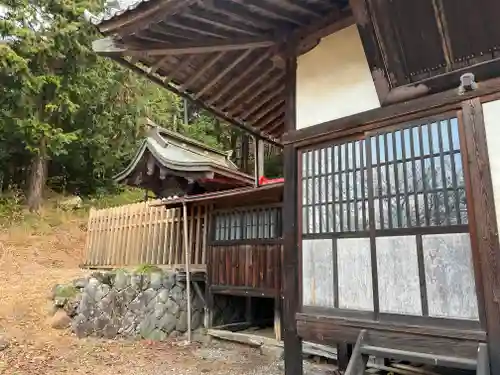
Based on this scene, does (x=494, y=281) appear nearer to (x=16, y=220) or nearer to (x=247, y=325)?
(x=247, y=325)

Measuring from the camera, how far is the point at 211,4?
13.6 ft

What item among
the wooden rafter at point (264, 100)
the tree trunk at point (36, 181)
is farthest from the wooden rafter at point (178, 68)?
the tree trunk at point (36, 181)

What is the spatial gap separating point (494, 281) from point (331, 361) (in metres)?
5.55

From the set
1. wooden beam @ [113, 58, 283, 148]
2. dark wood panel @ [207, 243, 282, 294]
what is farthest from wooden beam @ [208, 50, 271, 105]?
dark wood panel @ [207, 243, 282, 294]

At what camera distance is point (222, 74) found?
574cm

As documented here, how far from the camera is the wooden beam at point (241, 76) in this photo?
5.49m

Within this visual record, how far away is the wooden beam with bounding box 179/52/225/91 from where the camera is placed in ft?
17.6

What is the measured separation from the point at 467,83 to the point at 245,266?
22.4 feet

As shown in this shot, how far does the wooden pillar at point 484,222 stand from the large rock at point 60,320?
8926 mm

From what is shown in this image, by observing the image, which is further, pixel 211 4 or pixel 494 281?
pixel 211 4

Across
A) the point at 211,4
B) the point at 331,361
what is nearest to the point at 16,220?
the point at 331,361

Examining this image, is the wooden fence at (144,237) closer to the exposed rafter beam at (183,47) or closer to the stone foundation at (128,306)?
the stone foundation at (128,306)

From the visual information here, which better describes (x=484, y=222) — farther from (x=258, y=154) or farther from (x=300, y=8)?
(x=258, y=154)

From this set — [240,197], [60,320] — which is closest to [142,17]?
[240,197]
